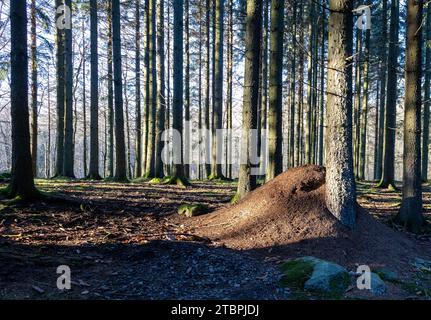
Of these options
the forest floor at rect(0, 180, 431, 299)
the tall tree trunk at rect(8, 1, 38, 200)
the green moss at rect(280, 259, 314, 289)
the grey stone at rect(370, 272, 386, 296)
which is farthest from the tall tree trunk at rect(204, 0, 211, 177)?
the grey stone at rect(370, 272, 386, 296)

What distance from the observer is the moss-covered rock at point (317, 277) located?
4445 mm

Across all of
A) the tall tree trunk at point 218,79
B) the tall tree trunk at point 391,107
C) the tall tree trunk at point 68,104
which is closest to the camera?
the tall tree trunk at point 391,107

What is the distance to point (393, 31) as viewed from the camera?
44.8 ft

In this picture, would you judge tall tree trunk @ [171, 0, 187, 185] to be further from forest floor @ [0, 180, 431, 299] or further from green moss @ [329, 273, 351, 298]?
green moss @ [329, 273, 351, 298]

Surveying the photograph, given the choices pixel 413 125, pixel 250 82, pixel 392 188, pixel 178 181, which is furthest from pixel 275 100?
pixel 392 188

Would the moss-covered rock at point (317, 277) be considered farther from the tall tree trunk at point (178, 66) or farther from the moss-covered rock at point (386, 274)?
the tall tree trunk at point (178, 66)

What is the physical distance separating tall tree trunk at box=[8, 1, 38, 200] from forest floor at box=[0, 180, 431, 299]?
0.66 metres

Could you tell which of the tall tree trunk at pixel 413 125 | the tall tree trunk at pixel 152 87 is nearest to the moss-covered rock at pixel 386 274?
the tall tree trunk at pixel 413 125

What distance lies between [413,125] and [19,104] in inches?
362

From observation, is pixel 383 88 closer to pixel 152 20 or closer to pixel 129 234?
pixel 152 20

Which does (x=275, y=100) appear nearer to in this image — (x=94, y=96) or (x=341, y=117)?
Answer: (x=341, y=117)

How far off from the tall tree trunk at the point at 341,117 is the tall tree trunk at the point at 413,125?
261cm

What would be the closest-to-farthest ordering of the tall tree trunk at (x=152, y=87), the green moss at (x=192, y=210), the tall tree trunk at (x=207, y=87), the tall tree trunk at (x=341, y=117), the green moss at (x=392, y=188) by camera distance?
the tall tree trunk at (x=341, y=117) < the green moss at (x=192, y=210) < the green moss at (x=392, y=188) < the tall tree trunk at (x=152, y=87) < the tall tree trunk at (x=207, y=87)

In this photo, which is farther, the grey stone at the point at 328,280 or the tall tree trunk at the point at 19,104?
the tall tree trunk at the point at 19,104
